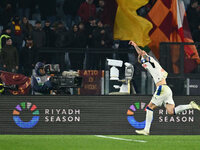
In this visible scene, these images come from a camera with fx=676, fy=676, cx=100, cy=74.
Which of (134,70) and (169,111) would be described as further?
(134,70)

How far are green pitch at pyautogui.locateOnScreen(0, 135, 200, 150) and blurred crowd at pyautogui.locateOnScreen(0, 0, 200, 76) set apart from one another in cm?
233

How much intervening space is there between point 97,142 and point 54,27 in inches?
281

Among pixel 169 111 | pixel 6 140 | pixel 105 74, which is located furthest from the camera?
pixel 105 74

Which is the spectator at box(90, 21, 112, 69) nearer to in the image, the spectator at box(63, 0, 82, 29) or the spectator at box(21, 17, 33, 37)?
the spectator at box(63, 0, 82, 29)

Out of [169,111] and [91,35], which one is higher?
[91,35]

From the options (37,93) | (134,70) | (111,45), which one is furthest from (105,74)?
(111,45)

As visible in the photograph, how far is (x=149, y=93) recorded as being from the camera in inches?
698

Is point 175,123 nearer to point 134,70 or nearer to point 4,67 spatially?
point 134,70

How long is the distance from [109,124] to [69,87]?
1.42 metres

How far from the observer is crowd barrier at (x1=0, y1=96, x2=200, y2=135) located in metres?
17.4

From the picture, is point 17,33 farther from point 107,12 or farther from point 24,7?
point 107,12

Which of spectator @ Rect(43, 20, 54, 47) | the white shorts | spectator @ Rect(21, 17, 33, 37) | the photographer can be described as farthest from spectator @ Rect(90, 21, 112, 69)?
the white shorts

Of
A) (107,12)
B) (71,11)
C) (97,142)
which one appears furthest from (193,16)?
(97,142)

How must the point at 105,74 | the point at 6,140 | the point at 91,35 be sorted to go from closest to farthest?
the point at 6,140
the point at 105,74
the point at 91,35
